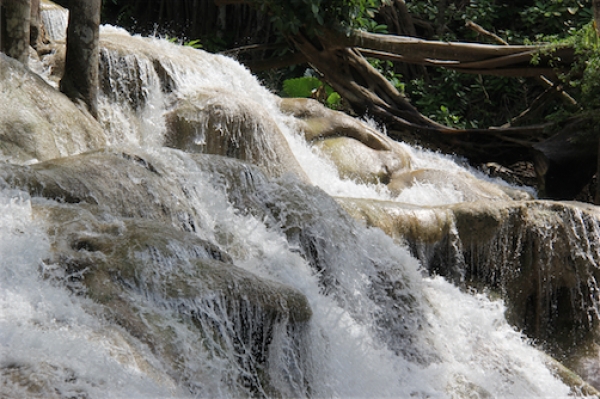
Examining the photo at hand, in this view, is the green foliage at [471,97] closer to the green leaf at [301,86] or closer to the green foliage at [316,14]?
the green leaf at [301,86]

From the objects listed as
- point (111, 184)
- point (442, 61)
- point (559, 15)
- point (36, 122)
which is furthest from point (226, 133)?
point (559, 15)

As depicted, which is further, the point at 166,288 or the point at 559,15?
the point at 559,15

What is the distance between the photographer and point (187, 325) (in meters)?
3.97

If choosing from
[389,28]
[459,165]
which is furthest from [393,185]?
[389,28]

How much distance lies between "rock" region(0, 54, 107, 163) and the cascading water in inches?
31.0

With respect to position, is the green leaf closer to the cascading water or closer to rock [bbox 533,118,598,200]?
rock [bbox 533,118,598,200]

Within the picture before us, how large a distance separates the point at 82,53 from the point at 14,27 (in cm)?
64

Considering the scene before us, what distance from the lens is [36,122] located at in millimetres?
6523

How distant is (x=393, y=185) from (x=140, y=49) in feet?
11.0

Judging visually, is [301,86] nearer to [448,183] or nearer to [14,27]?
[448,183]

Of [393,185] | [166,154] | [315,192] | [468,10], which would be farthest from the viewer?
[468,10]

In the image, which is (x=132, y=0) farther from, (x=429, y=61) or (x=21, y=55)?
(x=21, y=55)

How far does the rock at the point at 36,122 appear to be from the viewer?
6.27 meters

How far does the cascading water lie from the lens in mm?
3537
